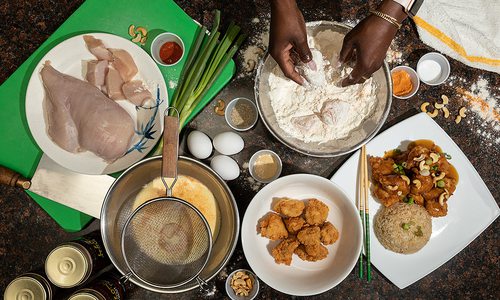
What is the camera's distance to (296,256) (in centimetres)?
200

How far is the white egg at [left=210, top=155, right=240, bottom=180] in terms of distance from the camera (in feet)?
6.42

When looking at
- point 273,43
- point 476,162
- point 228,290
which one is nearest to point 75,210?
point 228,290

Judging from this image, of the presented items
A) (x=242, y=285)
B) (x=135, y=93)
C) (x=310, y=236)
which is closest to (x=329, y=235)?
(x=310, y=236)

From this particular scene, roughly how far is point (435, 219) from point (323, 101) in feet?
2.31

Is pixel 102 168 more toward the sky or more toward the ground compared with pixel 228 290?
more toward the sky

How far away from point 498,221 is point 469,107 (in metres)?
0.51

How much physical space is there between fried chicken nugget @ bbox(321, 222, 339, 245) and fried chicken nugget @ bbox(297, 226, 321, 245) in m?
0.02

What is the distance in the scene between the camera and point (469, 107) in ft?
6.88

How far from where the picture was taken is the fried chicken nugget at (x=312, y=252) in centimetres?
190

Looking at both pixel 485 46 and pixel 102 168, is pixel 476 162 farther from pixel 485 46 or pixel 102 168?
pixel 102 168

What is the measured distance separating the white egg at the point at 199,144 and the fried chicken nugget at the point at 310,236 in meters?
0.50

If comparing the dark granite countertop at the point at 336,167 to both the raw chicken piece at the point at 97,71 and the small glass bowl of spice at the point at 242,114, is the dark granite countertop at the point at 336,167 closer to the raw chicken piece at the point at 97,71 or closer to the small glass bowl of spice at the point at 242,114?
the small glass bowl of spice at the point at 242,114

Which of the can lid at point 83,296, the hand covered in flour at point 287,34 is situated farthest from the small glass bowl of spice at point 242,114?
the can lid at point 83,296

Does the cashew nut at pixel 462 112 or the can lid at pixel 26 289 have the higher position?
the cashew nut at pixel 462 112
